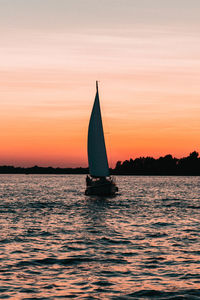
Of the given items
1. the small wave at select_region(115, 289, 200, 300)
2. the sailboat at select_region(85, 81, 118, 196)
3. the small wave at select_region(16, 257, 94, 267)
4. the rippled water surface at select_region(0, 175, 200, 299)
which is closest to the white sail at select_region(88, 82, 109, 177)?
the sailboat at select_region(85, 81, 118, 196)

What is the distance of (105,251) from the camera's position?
26938mm

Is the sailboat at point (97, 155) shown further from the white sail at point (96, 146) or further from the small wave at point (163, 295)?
the small wave at point (163, 295)

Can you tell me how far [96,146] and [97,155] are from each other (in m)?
1.45

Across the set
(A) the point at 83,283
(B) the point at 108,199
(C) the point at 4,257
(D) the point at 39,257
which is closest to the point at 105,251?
(D) the point at 39,257

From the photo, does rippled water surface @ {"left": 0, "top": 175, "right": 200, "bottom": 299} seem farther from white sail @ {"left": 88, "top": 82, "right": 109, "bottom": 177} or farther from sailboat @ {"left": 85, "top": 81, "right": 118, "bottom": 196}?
white sail @ {"left": 88, "top": 82, "right": 109, "bottom": 177}

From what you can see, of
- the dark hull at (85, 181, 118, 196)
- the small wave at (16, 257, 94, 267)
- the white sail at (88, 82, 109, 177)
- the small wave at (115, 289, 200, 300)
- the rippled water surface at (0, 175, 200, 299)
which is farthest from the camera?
the dark hull at (85, 181, 118, 196)

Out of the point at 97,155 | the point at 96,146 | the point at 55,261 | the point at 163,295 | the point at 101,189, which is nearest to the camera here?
the point at 163,295

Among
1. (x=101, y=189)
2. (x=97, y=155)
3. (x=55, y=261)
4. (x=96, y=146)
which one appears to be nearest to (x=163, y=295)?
(x=55, y=261)

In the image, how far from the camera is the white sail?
69.2 metres

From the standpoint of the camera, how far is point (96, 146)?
69562mm

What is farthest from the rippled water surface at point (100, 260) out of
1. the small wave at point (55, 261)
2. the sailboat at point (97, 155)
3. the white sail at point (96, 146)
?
the white sail at point (96, 146)

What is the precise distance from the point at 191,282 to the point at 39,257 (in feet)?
29.3

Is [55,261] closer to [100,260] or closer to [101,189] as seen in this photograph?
[100,260]

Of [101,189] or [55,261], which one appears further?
[101,189]
